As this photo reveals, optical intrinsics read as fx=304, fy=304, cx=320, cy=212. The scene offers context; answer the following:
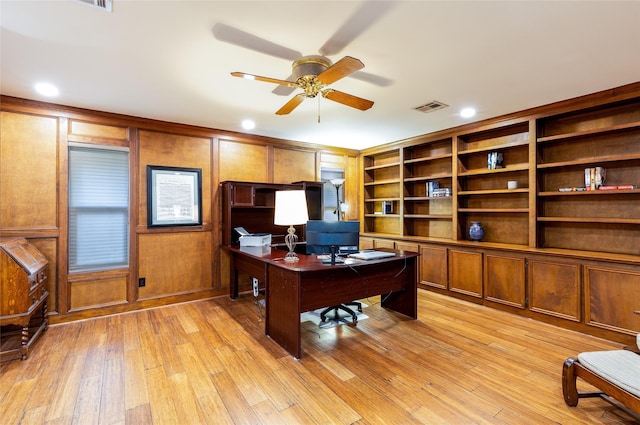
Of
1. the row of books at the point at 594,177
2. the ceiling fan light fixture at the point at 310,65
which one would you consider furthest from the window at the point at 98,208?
the row of books at the point at 594,177

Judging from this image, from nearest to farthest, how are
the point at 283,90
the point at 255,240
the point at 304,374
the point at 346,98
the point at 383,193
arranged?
1. the point at 304,374
2. the point at 346,98
3. the point at 283,90
4. the point at 255,240
5. the point at 383,193

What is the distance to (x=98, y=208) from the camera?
372cm

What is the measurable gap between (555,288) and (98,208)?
17.6 feet

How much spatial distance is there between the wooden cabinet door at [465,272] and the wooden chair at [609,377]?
196cm

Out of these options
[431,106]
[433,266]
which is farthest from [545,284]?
[431,106]

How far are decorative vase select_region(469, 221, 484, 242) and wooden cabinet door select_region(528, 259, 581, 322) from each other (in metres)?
0.83

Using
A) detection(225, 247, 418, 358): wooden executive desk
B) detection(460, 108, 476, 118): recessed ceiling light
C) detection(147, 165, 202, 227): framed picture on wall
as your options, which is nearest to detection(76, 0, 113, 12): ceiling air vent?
detection(225, 247, 418, 358): wooden executive desk

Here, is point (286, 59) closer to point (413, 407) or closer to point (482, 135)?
point (413, 407)

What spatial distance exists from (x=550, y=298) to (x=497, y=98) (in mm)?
2270

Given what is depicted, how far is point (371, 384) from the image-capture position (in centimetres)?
226

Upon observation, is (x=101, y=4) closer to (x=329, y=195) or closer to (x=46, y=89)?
(x=46, y=89)

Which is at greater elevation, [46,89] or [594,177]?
[46,89]

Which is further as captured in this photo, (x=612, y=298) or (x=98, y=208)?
(x=98, y=208)

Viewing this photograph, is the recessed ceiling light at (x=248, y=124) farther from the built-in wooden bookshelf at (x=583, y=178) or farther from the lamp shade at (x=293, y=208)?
the built-in wooden bookshelf at (x=583, y=178)
